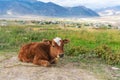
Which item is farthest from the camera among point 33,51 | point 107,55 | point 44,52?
point 107,55

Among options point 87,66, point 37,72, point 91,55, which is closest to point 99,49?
point 91,55

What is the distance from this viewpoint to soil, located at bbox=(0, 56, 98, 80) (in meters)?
10.9

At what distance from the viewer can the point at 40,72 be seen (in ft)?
Answer: 37.4

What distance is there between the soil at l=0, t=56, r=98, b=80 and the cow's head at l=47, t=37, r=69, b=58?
45 cm

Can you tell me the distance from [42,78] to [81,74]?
123 cm

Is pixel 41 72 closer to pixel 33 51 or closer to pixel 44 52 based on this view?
pixel 44 52

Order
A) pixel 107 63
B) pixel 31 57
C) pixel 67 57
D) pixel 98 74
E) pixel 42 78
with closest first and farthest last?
1. pixel 42 78
2. pixel 98 74
3. pixel 31 57
4. pixel 107 63
5. pixel 67 57

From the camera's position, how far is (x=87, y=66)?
511 inches

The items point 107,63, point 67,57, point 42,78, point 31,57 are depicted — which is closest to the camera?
point 42,78

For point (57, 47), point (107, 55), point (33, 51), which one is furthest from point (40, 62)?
point (107, 55)

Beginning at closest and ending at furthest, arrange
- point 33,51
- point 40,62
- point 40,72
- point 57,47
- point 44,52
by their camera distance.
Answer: point 40,72 → point 57,47 → point 40,62 → point 44,52 → point 33,51

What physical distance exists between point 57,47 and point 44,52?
28.4 inches

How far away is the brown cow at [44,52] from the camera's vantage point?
1177 cm

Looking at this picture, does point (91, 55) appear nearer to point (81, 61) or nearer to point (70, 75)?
point (81, 61)
